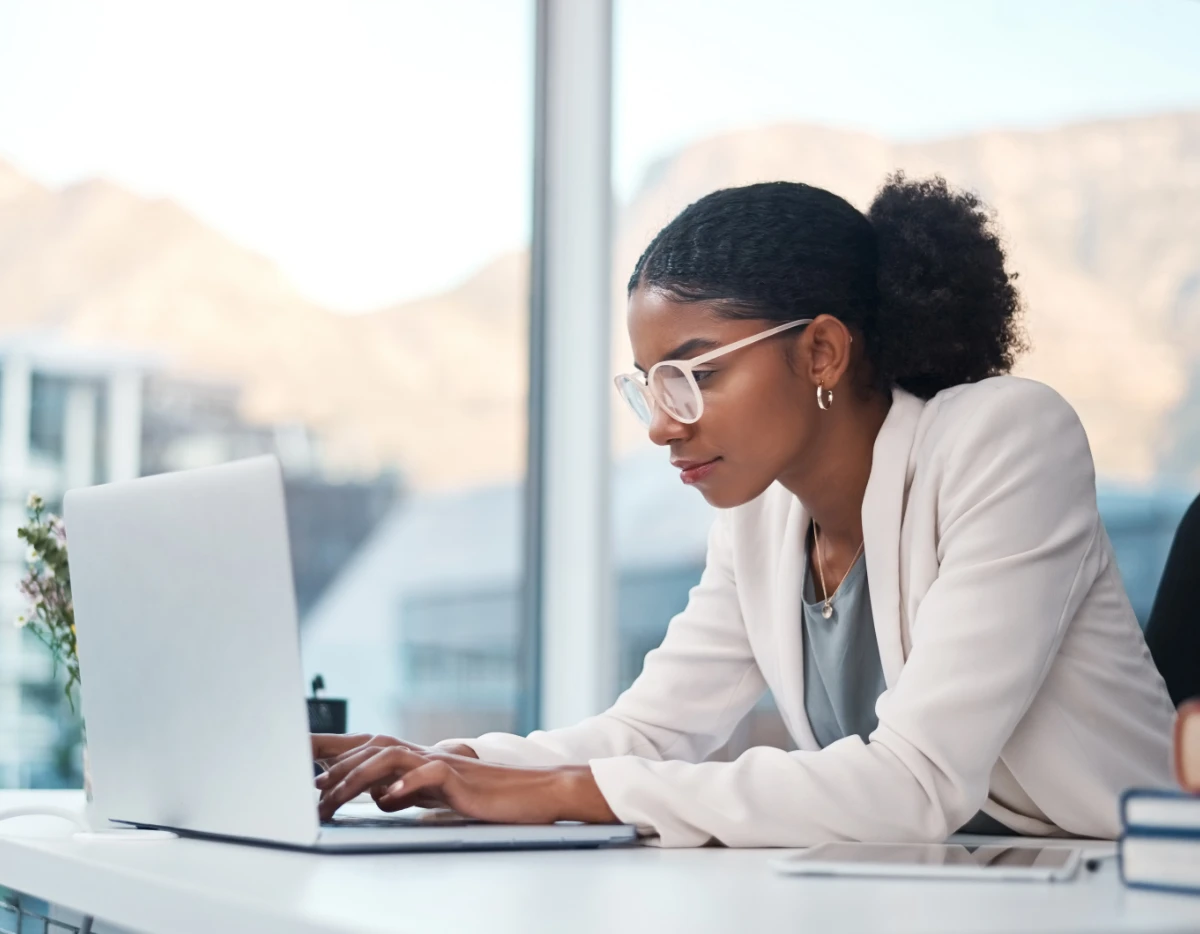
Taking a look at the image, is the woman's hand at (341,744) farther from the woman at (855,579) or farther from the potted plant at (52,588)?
the potted plant at (52,588)

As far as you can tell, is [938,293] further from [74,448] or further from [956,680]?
[74,448]

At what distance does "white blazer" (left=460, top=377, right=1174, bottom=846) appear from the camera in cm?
114

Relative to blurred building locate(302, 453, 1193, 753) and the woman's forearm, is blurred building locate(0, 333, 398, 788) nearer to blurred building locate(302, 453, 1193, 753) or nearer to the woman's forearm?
blurred building locate(302, 453, 1193, 753)

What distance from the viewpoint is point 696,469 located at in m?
1.62

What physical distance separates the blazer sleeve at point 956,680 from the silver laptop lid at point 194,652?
315 mm

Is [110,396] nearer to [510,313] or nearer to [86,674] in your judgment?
[510,313]

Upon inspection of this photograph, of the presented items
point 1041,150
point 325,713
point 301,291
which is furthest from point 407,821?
point 1041,150

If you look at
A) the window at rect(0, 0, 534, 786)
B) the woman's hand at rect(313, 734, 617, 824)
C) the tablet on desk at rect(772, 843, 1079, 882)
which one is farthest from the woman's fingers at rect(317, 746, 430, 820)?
the window at rect(0, 0, 534, 786)

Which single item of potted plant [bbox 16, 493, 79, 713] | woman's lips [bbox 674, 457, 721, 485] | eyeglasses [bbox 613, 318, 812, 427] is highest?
eyeglasses [bbox 613, 318, 812, 427]

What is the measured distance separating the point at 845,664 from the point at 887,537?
0.82 feet

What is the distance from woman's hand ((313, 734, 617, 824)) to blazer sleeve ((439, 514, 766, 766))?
17.2 inches

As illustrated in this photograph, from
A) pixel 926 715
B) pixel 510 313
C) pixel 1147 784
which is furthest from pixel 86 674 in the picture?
pixel 510 313

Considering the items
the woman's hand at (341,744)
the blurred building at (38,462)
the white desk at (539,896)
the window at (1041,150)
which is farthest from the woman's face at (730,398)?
the blurred building at (38,462)

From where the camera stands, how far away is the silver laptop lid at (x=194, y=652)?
0.95m
